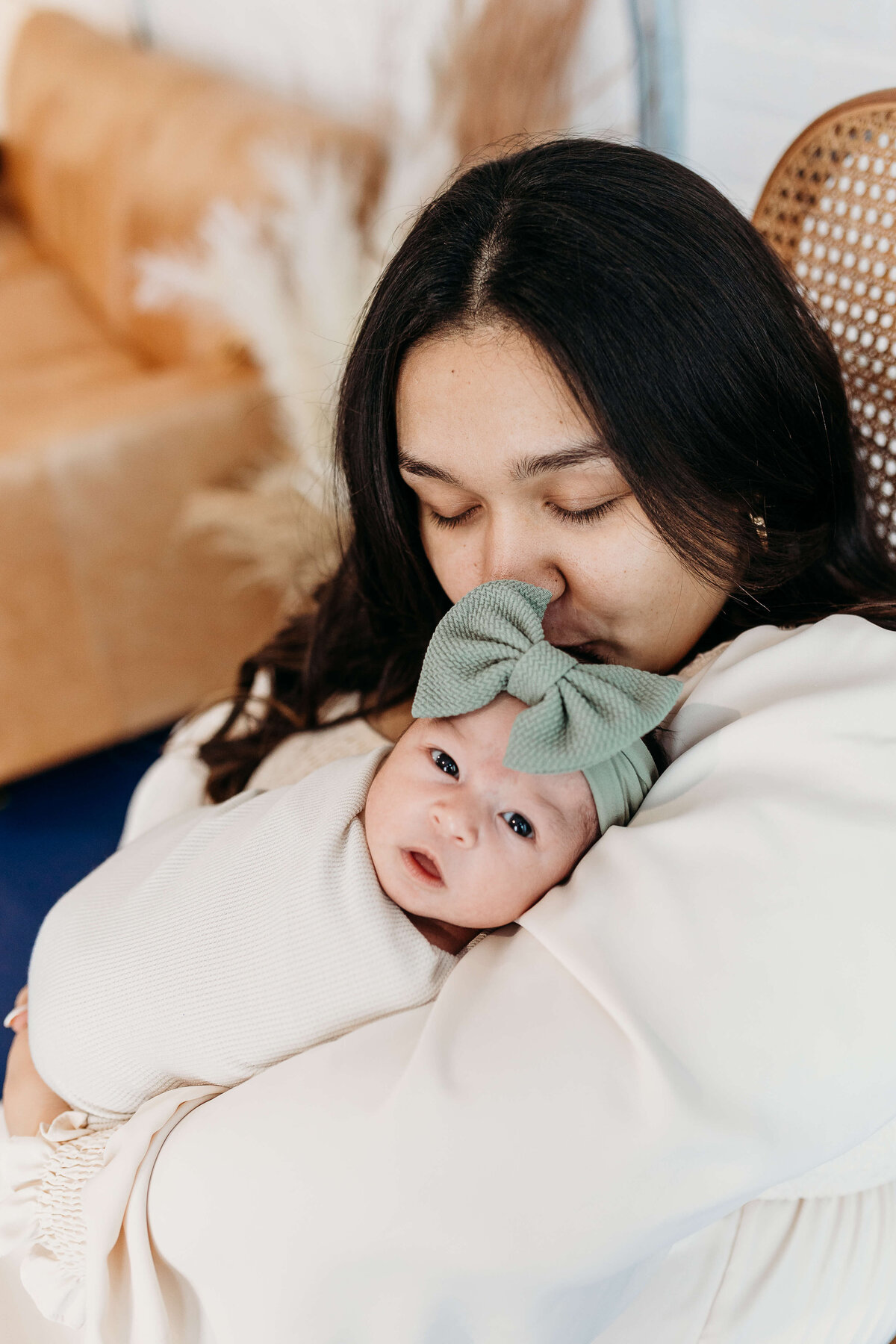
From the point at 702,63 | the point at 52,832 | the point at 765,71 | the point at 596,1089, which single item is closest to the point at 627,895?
the point at 596,1089

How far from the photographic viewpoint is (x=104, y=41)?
137 inches

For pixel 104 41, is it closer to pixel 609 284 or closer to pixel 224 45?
pixel 224 45

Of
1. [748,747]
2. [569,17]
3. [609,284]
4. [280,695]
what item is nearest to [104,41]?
[569,17]

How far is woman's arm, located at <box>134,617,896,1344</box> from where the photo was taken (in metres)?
0.67

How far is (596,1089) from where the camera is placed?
0.67m

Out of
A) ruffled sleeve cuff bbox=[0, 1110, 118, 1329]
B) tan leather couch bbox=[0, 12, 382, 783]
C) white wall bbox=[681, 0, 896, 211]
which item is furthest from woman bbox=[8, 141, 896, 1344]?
tan leather couch bbox=[0, 12, 382, 783]

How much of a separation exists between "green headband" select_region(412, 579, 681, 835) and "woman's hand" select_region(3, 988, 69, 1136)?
0.52 m

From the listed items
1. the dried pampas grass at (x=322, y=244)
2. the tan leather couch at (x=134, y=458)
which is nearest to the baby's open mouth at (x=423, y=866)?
the dried pampas grass at (x=322, y=244)

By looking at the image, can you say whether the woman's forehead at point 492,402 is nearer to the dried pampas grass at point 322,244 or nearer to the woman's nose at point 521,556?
the woman's nose at point 521,556

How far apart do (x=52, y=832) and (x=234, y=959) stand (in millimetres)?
1672

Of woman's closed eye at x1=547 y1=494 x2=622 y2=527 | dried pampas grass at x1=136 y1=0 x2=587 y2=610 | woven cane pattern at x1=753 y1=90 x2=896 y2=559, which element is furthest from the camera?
dried pampas grass at x1=136 y1=0 x2=587 y2=610

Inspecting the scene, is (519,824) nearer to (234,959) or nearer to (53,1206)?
(234,959)

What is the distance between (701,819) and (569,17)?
1.61 meters

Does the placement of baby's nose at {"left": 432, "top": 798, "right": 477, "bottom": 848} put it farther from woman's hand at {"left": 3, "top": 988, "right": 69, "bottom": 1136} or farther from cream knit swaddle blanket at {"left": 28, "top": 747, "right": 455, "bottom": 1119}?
woman's hand at {"left": 3, "top": 988, "right": 69, "bottom": 1136}
